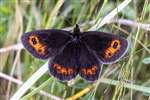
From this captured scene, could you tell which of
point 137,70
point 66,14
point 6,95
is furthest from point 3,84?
point 137,70

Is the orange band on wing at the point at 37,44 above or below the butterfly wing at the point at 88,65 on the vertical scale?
above

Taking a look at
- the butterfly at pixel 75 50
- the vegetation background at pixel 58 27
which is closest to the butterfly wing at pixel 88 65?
the butterfly at pixel 75 50

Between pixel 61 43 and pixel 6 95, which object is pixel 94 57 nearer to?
pixel 61 43

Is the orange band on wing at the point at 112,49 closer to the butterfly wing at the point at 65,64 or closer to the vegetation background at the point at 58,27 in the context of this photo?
Answer: the butterfly wing at the point at 65,64

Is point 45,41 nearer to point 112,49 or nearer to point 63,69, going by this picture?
point 63,69

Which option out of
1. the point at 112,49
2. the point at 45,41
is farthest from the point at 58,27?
the point at 112,49

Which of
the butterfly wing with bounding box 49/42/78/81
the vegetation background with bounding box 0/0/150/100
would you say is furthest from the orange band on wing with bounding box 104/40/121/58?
the vegetation background with bounding box 0/0/150/100
